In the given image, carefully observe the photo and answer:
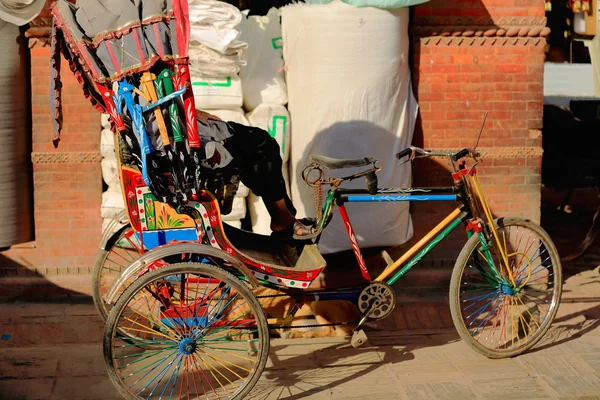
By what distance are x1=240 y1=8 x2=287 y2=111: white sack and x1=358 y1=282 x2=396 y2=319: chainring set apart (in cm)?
187

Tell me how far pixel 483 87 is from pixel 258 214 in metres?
2.07

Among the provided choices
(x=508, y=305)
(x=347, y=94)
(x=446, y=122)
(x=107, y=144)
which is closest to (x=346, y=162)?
(x=347, y=94)

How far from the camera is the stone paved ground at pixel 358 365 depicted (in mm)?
4723

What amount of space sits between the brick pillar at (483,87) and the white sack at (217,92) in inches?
57.8

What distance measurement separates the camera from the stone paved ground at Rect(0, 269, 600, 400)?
4.72m

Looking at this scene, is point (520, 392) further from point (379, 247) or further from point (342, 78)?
point (342, 78)

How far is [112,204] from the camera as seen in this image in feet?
19.6

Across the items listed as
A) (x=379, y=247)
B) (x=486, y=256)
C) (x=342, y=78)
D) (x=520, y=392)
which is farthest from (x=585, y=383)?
(x=342, y=78)

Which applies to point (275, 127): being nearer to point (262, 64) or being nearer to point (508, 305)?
point (262, 64)

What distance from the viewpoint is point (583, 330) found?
18.9 feet

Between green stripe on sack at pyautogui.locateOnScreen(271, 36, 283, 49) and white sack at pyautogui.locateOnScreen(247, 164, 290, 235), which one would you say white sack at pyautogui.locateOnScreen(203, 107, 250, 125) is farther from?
green stripe on sack at pyautogui.locateOnScreen(271, 36, 283, 49)

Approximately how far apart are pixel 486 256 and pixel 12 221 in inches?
140

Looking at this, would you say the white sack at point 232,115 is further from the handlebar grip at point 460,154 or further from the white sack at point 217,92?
the handlebar grip at point 460,154

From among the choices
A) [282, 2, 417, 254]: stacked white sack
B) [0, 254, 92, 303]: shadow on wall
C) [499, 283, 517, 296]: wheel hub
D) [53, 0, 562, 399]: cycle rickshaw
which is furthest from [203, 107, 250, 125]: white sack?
[499, 283, 517, 296]: wheel hub
